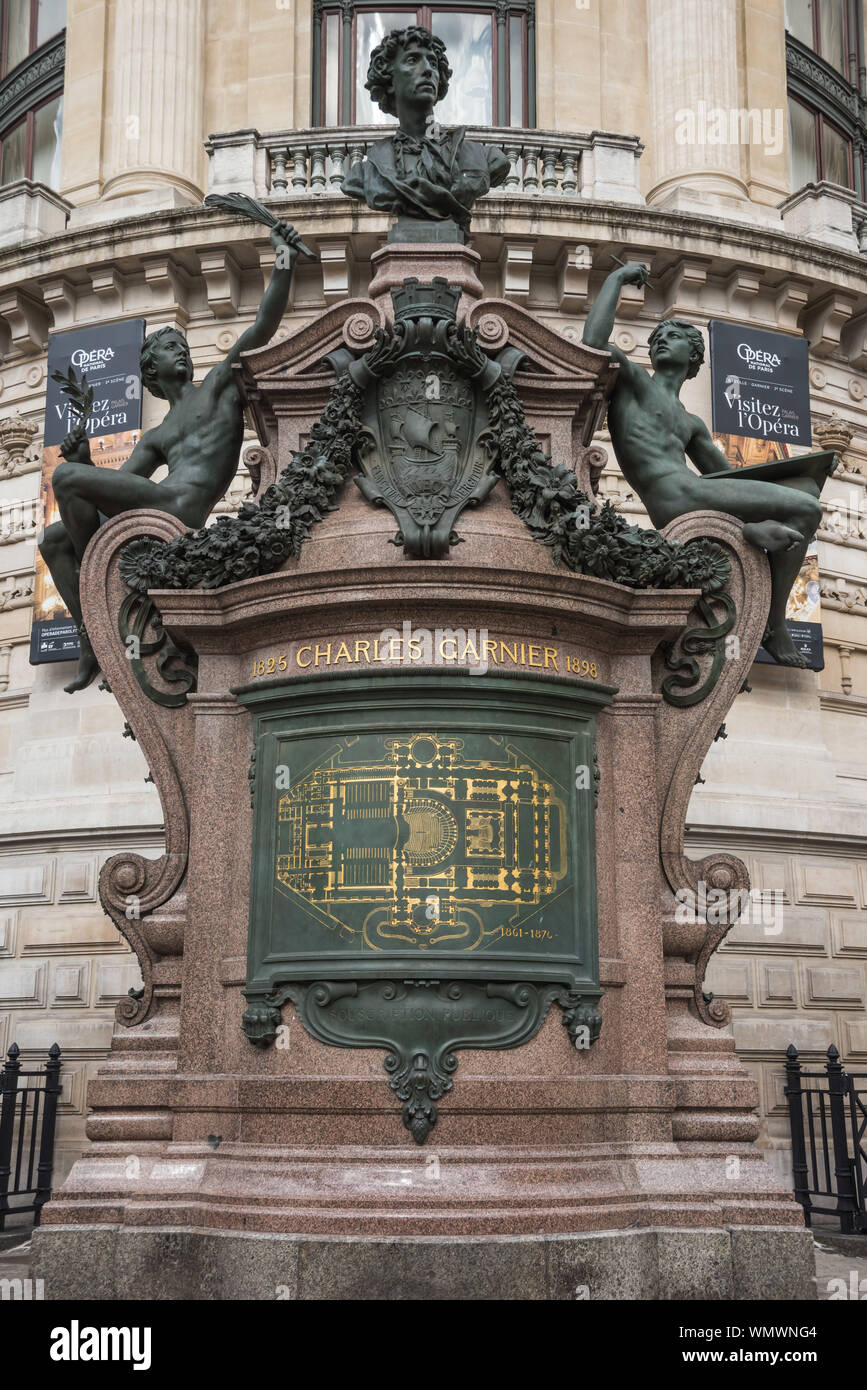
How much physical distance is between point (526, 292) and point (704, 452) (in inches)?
513

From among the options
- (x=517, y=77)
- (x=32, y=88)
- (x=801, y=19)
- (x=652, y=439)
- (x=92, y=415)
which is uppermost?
→ (x=801, y=19)

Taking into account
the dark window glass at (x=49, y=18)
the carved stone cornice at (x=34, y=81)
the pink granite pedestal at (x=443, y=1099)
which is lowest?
the pink granite pedestal at (x=443, y=1099)

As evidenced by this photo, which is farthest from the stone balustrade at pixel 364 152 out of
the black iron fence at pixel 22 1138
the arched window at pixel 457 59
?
the black iron fence at pixel 22 1138

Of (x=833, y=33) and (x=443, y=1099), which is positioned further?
(x=833, y=33)

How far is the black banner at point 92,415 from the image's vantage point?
72.6 feet

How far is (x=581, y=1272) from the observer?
7348 millimetres

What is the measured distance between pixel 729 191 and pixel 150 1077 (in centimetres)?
1940

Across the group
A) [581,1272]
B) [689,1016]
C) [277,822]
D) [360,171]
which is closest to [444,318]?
[360,171]

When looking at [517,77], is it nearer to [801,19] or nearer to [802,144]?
[802,144]

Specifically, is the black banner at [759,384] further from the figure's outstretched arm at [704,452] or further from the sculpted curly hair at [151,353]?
the sculpted curly hair at [151,353]

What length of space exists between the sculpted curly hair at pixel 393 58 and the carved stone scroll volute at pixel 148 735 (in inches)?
137

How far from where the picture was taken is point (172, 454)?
10.1 m

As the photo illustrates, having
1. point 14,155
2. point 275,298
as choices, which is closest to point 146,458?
point 275,298
